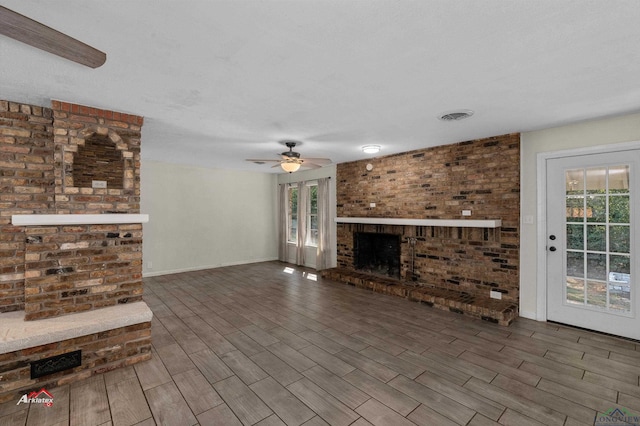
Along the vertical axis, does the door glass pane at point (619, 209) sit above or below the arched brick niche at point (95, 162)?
below

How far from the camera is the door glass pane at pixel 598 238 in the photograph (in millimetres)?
3301

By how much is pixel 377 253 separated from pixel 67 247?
4732 mm

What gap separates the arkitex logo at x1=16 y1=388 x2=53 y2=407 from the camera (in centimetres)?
223

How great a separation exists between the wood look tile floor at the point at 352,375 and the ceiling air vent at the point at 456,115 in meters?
2.46

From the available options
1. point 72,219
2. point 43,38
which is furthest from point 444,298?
point 43,38

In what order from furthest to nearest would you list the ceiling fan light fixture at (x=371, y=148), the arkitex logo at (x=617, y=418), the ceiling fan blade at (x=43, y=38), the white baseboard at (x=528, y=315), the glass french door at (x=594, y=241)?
the ceiling fan light fixture at (x=371, y=148) → the white baseboard at (x=528, y=315) → the glass french door at (x=594, y=241) → the arkitex logo at (x=617, y=418) → the ceiling fan blade at (x=43, y=38)

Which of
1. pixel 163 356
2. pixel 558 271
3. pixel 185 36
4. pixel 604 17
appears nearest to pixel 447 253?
pixel 558 271

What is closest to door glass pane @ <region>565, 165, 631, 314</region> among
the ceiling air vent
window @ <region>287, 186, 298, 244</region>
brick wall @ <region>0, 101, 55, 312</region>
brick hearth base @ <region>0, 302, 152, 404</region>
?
the ceiling air vent

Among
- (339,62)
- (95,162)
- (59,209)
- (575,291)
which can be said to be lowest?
(575,291)

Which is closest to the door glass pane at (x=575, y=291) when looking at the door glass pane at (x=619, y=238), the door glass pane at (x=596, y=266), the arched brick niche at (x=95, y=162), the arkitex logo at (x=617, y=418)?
the door glass pane at (x=596, y=266)

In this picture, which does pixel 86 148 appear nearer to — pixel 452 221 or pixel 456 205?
pixel 452 221

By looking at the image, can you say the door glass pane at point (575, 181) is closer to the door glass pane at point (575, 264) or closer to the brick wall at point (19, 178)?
the door glass pane at point (575, 264)

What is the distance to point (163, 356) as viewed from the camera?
291cm

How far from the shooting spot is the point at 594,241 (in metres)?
3.48
